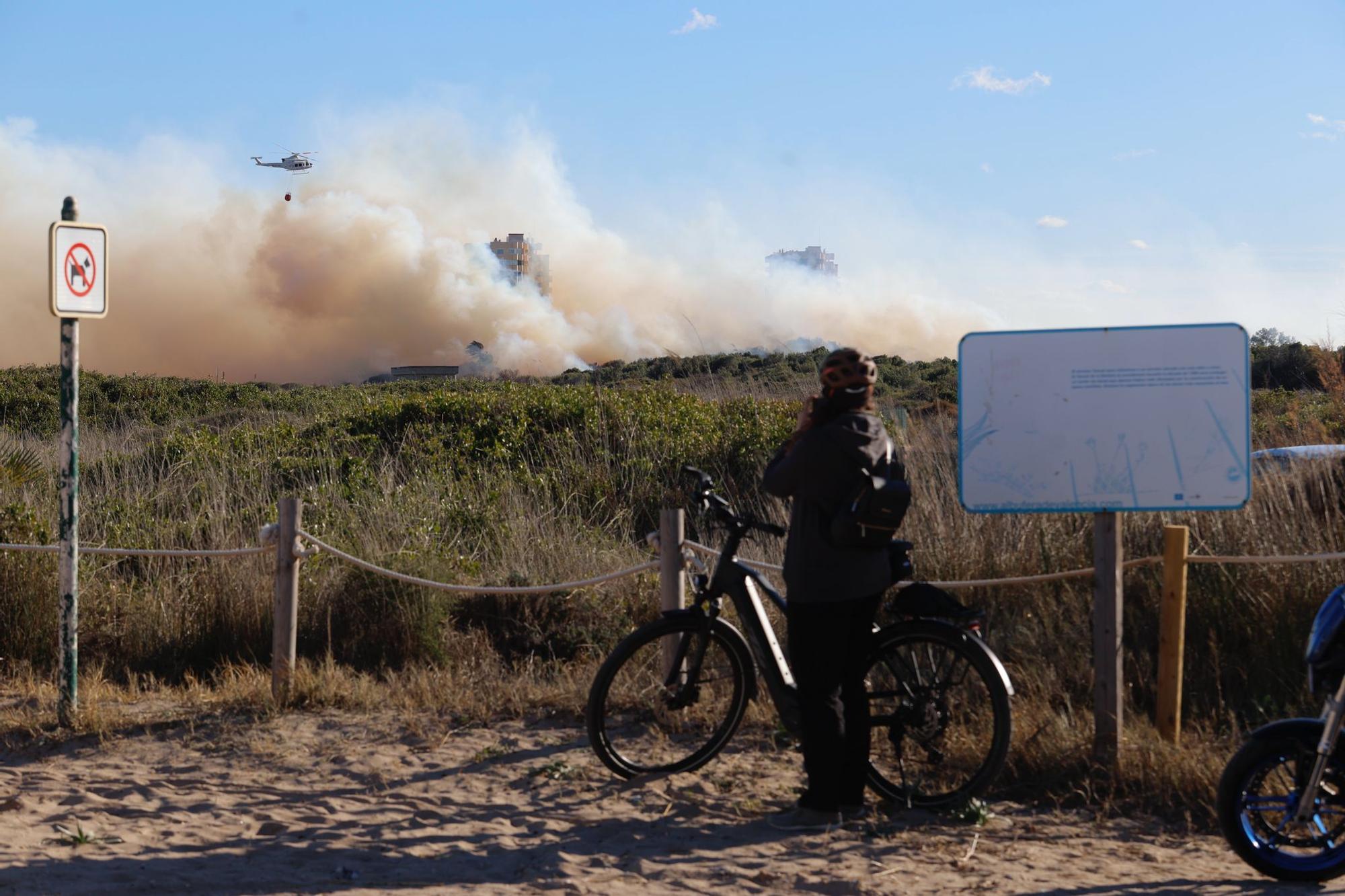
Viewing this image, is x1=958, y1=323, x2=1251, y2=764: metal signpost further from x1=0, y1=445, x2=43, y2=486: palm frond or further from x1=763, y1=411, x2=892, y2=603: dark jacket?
x1=0, y1=445, x2=43, y2=486: palm frond

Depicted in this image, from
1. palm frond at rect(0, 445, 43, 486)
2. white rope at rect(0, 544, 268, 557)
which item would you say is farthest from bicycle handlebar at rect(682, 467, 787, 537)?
palm frond at rect(0, 445, 43, 486)

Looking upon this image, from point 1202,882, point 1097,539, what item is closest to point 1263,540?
point 1097,539

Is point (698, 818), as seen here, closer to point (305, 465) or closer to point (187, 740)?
point (187, 740)

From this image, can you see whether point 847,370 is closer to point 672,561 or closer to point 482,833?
point 672,561

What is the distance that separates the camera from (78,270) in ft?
21.1

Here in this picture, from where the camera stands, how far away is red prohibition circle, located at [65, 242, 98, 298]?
6359 millimetres

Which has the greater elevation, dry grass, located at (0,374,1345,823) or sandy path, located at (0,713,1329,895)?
dry grass, located at (0,374,1345,823)

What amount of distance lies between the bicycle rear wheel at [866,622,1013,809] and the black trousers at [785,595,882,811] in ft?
0.38

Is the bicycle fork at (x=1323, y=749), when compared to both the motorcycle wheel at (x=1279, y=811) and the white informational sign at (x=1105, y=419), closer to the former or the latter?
the motorcycle wheel at (x=1279, y=811)

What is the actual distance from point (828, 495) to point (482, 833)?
2.00 m

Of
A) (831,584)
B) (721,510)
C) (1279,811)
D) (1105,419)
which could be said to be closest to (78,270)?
(721,510)

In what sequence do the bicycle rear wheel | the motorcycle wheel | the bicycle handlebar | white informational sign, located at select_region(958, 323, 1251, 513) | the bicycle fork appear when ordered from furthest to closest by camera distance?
white informational sign, located at select_region(958, 323, 1251, 513), the bicycle handlebar, the bicycle rear wheel, the motorcycle wheel, the bicycle fork

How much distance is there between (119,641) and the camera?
838cm

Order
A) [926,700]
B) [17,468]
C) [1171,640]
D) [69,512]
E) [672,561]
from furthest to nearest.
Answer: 1. [17,468]
2. [69,512]
3. [672,561]
4. [1171,640]
5. [926,700]
